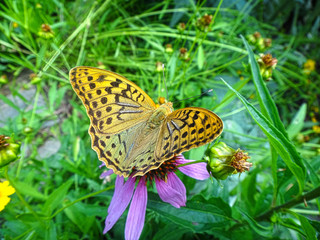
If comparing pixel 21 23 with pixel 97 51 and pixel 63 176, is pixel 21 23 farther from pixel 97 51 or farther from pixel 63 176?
pixel 63 176

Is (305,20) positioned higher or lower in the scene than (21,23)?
lower

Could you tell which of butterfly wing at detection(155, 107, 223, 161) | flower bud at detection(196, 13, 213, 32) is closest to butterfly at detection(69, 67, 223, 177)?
butterfly wing at detection(155, 107, 223, 161)

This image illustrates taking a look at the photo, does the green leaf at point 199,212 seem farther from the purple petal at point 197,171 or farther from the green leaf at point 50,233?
the green leaf at point 50,233

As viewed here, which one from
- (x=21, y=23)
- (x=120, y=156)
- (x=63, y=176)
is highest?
(x=21, y=23)

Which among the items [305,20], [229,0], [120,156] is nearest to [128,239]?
[120,156]

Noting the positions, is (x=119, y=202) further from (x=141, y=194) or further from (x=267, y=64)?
(x=267, y=64)

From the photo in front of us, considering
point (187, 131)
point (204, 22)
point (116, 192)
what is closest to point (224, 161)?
point (187, 131)

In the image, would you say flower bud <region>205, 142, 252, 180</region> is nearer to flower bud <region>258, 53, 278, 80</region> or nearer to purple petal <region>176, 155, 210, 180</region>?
purple petal <region>176, 155, 210, 180</region>
